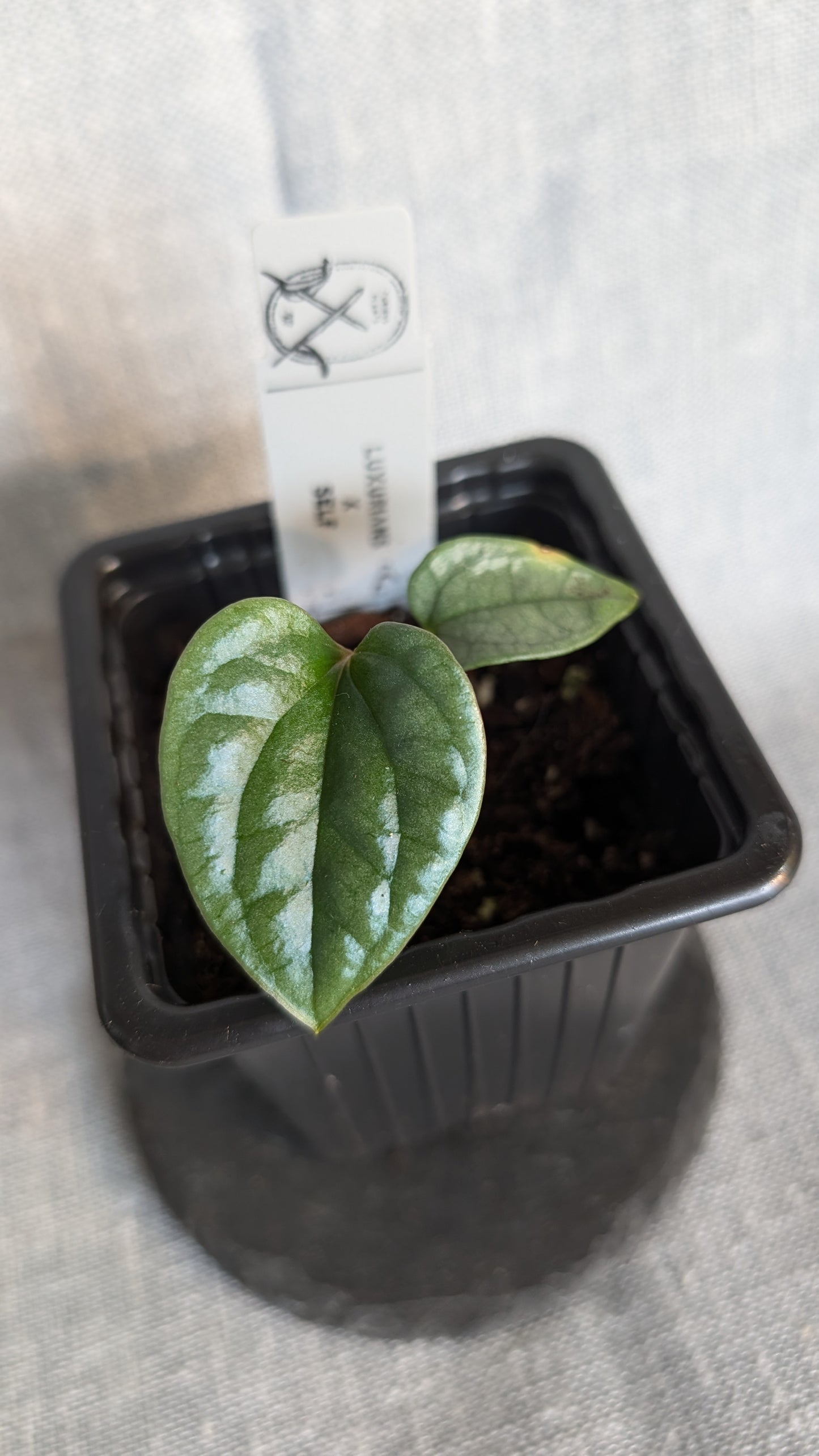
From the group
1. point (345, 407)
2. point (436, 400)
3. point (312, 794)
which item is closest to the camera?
point (312, 794)

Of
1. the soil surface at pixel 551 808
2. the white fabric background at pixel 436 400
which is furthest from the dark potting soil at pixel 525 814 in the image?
the white fabric background at pixel 436 400

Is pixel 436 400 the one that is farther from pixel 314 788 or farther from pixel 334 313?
pixel 314 788

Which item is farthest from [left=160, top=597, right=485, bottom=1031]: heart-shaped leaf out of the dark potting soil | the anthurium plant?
→ the dark potting soil

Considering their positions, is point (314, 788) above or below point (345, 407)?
below

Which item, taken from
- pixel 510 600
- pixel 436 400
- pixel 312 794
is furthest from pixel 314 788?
pixel 436 400

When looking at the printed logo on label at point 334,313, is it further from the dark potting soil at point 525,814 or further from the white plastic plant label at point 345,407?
the dark potting soil at point 525,814

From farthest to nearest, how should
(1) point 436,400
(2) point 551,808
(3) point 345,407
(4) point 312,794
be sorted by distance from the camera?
1. (1) point 436,400
2. (2) point 551,808
3. (3) point 345,407
4. (4) point 312,794

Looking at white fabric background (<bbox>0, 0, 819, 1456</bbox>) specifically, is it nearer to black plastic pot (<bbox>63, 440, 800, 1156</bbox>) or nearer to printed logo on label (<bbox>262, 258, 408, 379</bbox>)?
black plastic pot (<bbox>63, 440, 800, 1156</bbox>)
